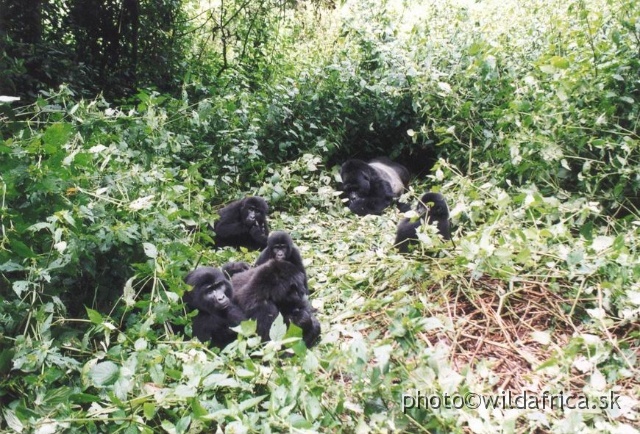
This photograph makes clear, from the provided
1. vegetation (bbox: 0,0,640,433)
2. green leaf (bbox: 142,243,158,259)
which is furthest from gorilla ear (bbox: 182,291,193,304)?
green leaf (bbox: 142,243,158,259)

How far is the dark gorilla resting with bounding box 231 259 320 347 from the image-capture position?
331 centimetres

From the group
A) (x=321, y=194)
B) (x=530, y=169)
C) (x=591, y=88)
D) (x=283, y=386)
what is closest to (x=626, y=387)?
(x=283, y=386)

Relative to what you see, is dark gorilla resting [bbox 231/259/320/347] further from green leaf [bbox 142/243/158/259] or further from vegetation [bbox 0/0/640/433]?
green leaf [bbox 142/243/158/259]

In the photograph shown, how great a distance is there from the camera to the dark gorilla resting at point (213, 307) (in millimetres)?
3264

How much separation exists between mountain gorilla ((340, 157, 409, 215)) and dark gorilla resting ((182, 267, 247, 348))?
8.75ft

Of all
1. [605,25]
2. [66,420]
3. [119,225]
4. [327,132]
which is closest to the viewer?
[66,420]

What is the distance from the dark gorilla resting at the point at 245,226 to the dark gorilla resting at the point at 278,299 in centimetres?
146

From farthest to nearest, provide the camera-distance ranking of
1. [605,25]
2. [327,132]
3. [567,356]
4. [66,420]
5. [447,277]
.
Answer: [327,132], [605,25], [447,277], [567,356], [66,420]

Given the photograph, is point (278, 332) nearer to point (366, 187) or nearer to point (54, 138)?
point (54, 138)

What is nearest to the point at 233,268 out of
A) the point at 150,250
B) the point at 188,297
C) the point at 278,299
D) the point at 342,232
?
the point at 188,297

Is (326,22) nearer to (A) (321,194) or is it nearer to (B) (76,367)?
(A) (321,194)

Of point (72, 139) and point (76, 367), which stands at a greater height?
point (72, 139)

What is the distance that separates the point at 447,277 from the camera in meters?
3.55

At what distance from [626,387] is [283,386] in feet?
5.36
